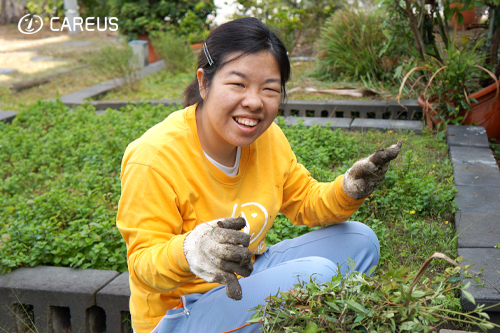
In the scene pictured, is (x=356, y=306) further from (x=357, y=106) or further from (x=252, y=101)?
(x=357, y=106)

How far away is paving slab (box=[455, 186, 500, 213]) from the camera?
2631 mm

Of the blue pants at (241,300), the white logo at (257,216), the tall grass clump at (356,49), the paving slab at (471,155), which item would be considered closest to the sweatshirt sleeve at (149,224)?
the blue pants at (241,300)

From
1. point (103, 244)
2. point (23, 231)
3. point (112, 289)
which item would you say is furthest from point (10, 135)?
point (112, 289)

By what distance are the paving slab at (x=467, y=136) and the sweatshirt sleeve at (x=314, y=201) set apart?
6.79 feet

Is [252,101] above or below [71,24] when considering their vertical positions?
above

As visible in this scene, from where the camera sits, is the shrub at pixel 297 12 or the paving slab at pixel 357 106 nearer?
the paving slab at pixel 357 106

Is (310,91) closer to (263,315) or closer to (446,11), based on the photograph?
(446,11)

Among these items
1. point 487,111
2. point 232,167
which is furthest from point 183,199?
point 487,111

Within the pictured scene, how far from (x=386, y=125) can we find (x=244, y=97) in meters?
3.00

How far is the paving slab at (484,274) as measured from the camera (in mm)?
1807

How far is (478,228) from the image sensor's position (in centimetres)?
242

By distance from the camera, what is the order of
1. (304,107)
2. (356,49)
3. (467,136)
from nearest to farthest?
(467,136) → (304,107) → (356,49)

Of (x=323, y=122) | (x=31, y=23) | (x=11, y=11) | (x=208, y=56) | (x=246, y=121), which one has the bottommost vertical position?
(x=31, y=23)

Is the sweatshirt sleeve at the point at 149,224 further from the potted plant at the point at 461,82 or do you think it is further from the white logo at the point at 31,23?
the white logo at the point at 31,23
